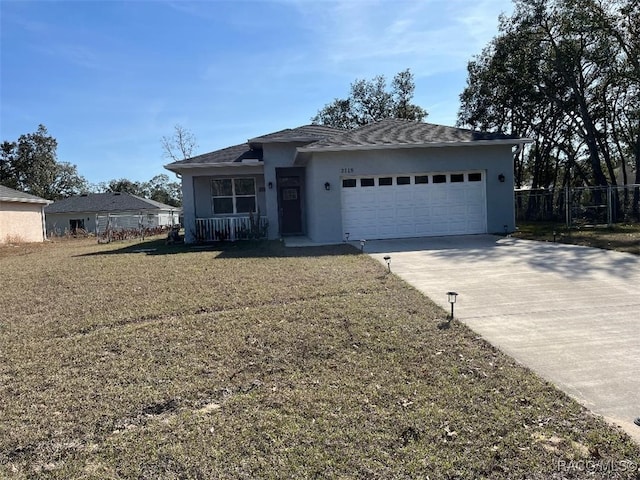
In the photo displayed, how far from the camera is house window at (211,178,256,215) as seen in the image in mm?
17719

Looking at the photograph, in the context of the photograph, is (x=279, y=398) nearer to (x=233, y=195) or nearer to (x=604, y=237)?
(x=604, y=237)

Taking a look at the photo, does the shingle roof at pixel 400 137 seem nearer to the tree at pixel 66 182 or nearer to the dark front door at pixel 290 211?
the dark front door at pixel 290 211

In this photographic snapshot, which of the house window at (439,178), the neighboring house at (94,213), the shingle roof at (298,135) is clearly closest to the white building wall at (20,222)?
the neighboring house at (94,213)

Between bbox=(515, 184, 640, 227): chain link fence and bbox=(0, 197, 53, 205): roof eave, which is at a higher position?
bbox=(0, 197, 53, 205): roof eave

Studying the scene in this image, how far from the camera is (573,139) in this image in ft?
90.8

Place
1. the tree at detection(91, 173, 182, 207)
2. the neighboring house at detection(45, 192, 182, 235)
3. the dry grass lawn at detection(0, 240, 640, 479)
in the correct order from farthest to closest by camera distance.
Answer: the tree at detection(91, 173, 182, 207)
the neighboring house at detection(45, 192, 182, 235)
the dry grass lawn at detection(0, 240, 640, 479)

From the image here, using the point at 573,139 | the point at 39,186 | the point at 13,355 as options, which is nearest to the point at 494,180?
the point at 13,355

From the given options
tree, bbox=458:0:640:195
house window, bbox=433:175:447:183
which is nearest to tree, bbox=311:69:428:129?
tree, bbox=458:0:640:195

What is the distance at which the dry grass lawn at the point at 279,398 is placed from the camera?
2.72m

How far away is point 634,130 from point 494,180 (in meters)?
15.4

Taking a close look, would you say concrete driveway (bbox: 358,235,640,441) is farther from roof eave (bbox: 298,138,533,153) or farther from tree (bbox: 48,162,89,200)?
tree (bbox: 48,162,89,200)

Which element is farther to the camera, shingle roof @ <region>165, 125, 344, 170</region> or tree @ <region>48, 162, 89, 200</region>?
tree @ <region>48, 162, 89, 200</region>

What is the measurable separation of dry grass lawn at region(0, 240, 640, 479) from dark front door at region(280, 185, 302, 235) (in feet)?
40.0

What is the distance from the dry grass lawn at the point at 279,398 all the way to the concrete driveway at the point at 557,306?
0.33m
